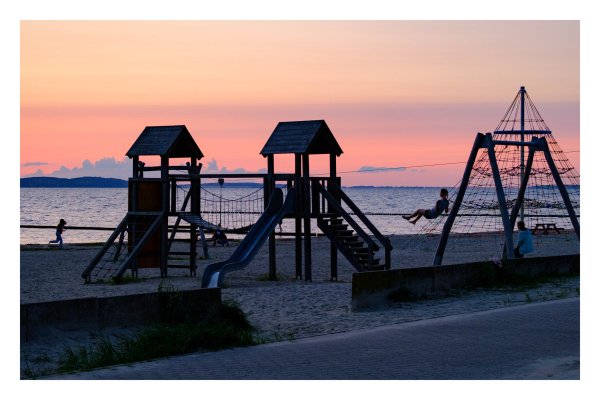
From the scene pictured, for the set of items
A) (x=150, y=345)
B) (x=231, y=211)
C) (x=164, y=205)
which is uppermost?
(x=164, y=205)

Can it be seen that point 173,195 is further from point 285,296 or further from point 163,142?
point 285,296

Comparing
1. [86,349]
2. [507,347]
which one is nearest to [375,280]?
[507,347]

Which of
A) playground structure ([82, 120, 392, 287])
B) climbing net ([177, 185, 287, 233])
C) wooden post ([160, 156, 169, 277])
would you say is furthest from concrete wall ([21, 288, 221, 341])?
wooden post ([160, 156, 169, 277])

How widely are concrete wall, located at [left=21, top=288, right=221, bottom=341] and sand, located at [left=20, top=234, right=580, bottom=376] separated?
0.15 metres

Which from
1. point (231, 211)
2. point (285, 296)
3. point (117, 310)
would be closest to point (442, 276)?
point (285, 296)

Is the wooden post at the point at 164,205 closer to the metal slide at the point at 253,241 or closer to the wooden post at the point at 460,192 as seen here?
the metal slide at the point at 253,241

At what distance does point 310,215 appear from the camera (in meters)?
17.8

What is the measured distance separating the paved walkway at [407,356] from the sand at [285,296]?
1.14 meters

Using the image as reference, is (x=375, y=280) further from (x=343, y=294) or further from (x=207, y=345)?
(x=207, y=345)

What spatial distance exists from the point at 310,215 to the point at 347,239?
3.93ft

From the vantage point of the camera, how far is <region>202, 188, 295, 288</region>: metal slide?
1507 cm

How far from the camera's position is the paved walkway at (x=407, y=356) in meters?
7.07

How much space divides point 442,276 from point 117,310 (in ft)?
22.5

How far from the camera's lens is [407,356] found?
25.7ft
